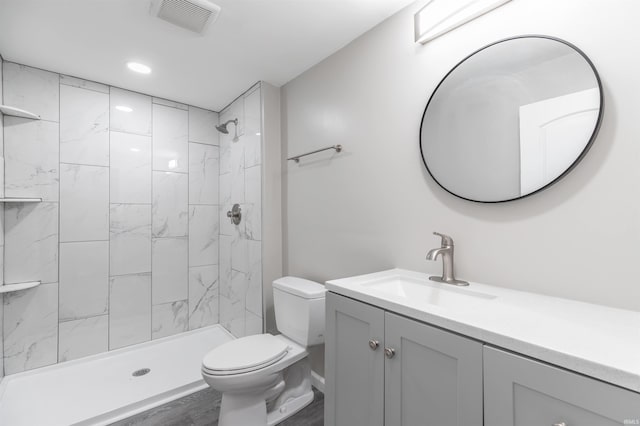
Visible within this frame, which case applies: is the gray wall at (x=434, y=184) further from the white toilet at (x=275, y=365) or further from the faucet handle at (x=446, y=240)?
the white toilet at (x=275, y=365)

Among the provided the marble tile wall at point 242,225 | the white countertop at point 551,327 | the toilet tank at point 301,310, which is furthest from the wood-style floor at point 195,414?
the white countertop at point 551,327

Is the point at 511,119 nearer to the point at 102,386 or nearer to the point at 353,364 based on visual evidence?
the point at 353,364

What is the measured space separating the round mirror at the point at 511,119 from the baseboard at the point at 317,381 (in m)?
1.58

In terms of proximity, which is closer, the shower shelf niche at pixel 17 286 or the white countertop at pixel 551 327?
the white countertop at pixel 551 327

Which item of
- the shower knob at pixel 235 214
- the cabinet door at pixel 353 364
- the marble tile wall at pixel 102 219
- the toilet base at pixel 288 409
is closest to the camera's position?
the cabinet door at pixel 353 364

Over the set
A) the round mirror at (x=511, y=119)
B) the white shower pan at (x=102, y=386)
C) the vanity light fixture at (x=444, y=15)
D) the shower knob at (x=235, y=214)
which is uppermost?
the vanity light fixture at (x=444, y=15)

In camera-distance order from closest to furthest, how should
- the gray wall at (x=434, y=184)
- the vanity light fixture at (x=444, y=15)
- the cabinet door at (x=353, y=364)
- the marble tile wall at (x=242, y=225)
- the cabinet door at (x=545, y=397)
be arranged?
the cabinet door at (x=545, y=397)
the gray wall at (x=434, y=184)
the cabinet door at (x=353, y=364)
the vanity light fixture at (x=444, y=15)
the marble tile wall at (x=242, y=225)

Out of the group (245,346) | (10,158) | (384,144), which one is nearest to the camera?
(384,144)

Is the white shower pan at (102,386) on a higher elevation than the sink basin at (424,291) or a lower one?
lower

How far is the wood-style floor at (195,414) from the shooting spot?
175cm

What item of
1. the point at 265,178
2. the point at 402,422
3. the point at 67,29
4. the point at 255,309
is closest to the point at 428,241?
the point at 402,422

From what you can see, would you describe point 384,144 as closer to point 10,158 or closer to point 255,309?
point 255,309

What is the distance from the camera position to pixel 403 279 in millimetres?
1361

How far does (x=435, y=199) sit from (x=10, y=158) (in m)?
2.89
